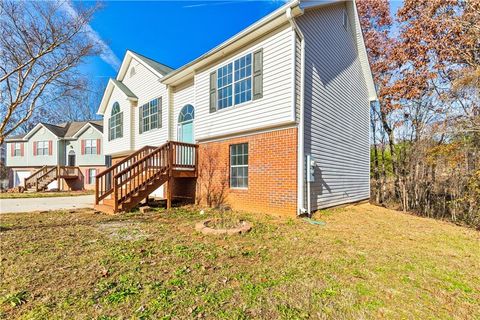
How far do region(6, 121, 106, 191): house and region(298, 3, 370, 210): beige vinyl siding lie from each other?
2320cm

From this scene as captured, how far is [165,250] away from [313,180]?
4.82 meters

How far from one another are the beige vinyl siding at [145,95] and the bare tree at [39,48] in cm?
246

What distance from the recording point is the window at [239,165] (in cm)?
866

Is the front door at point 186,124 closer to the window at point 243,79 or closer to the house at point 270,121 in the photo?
the house at point 270,121

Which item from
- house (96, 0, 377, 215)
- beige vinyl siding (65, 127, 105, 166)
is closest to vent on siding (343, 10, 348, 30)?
house (96, 0, 377, 215)

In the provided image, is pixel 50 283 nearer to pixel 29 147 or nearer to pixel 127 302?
pixel 127 302

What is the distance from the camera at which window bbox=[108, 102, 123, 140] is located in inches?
606

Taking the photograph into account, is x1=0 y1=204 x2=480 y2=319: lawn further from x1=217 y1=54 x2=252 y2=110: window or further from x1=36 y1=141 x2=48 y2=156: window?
x1=36 y1=141 x2=48 y2=156: window

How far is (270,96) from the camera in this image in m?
7.70

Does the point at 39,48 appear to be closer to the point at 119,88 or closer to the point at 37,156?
the point at 119,88

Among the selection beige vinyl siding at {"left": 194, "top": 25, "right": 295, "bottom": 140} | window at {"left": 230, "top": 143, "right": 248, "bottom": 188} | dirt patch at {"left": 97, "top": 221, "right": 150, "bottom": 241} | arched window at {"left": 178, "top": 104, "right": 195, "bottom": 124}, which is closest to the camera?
dirt patch at {"left": 97, "top": 221, "right": 150, "bottom": 241}

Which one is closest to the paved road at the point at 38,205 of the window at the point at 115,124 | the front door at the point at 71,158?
the window at the point at 115,124

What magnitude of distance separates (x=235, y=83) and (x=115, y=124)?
35.0ft

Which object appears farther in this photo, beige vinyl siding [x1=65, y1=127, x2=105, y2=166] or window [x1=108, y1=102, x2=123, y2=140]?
beige vinyl siding [x1=65, y1=127, x2=105, y2=166]
